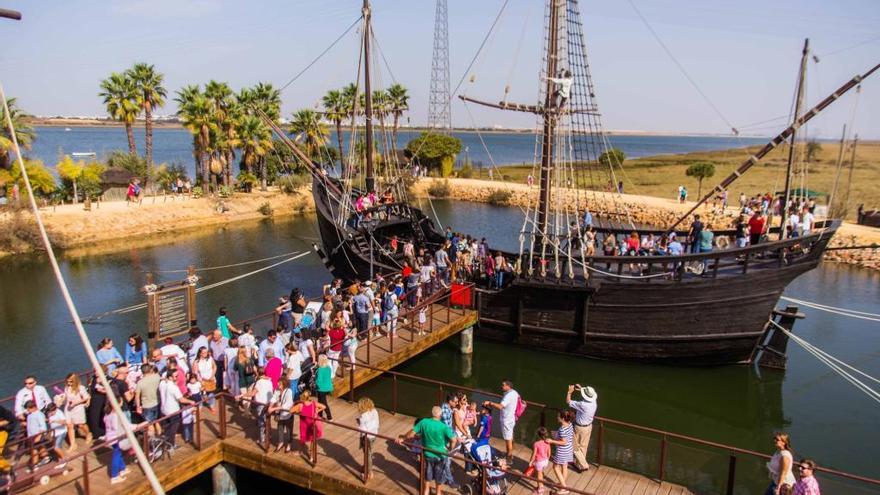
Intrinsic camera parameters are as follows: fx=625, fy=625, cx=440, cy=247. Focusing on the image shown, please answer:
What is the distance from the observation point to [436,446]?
8484mm

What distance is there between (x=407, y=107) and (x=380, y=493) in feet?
168

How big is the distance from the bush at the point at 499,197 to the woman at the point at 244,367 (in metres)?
44.8

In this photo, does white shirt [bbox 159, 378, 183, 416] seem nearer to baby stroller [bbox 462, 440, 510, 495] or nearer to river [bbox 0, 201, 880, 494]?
baby stroller [bbox 462, 440, 510, 495]

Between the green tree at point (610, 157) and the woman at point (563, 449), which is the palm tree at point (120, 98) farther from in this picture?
the woman at point (563, 449)

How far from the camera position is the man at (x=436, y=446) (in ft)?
27.7

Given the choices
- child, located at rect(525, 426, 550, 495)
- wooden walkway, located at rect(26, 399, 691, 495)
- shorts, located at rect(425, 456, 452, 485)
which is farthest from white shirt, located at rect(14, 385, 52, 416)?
child, located at rect(525, 426, 550, 495)

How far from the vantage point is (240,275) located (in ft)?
90.8

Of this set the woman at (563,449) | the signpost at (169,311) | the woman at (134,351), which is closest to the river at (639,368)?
the signpost at (169,311)

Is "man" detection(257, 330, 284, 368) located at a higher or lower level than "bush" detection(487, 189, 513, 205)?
higher

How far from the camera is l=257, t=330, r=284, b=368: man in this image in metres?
10.9

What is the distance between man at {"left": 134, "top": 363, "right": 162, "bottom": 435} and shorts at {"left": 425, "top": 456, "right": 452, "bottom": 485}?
13.4 ft

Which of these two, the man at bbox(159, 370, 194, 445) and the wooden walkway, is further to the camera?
the man at bbox(159, 370, 194, 445)

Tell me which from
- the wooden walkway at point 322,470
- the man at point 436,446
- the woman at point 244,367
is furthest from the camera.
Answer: the woman at point 244,367

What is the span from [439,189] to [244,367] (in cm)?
4764
